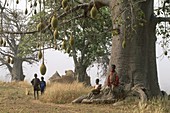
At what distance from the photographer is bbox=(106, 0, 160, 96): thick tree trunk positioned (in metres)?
11.0

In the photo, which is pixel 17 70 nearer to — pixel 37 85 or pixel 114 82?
pixel 37 85

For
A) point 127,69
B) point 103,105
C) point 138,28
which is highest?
point 138,28

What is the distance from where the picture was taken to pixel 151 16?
11.6 meters

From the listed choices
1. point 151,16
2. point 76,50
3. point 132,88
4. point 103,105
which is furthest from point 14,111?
point 76,50

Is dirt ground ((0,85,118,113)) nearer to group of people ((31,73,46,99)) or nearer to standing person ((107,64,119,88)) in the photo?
standing person ((107,64,119,88))

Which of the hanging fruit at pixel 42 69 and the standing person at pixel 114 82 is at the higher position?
the hanging fruit at pixel 42 69

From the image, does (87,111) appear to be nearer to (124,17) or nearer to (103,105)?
(103,105)

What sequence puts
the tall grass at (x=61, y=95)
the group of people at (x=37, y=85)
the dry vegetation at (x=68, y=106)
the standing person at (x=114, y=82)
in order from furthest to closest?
the group of people at (x=37, y=85)
the tall grass at (x=61, y=95)
the standing person at (x=114, y=82)
the dry vegetation at (x=68, y=106)

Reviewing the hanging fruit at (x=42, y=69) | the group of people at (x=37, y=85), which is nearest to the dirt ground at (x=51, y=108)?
the group of people at (x=37, y=85)

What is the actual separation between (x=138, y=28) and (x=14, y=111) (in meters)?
4.52

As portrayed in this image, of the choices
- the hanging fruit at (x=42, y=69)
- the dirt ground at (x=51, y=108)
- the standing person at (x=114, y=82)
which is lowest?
the dirt ground at (x=51, y=108)

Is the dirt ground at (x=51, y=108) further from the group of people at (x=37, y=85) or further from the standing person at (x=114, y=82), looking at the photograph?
the group of people at (x=37, y=85)

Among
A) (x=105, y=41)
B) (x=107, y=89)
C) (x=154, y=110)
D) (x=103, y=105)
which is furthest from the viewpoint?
(x=105, y=41)

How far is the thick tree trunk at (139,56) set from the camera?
1098cm
